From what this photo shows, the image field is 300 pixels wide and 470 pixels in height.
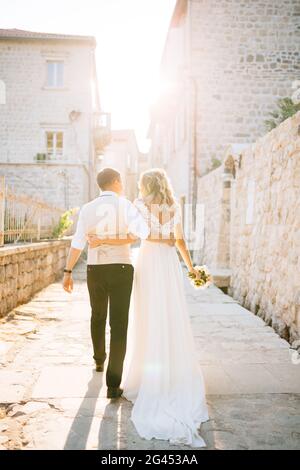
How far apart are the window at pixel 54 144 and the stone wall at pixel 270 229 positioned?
457 inches

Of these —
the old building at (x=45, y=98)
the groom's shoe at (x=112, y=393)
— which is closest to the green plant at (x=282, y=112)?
the old building at (x=45, y=98)

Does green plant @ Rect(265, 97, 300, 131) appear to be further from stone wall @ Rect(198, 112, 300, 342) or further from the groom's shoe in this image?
the groom's shoe

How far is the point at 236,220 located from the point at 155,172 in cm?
535

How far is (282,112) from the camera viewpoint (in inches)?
485

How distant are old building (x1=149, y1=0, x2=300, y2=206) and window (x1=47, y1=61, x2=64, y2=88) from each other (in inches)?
298

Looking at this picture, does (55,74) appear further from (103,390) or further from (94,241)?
(103,390)

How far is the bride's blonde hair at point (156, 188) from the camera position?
3.39m

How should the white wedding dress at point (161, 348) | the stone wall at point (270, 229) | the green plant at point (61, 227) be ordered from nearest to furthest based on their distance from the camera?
the white wedding dress at point (161, 348)
the stone wall at point (270, 229)
the green plant at point (61, 227)

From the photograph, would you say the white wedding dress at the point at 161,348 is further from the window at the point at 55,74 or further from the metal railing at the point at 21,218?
the window at the point at 55,74

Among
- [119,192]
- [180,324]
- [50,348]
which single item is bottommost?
[50,348]

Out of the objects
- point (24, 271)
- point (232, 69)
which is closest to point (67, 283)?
point (24, 271)
